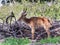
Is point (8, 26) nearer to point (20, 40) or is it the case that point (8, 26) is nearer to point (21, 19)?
point (21, 19)

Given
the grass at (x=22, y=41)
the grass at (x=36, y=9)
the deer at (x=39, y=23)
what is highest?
the deer at (x=39, y=23)

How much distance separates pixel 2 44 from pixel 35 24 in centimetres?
208

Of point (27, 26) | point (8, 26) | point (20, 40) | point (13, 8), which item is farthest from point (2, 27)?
point (13, 8)

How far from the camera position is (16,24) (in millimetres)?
9883

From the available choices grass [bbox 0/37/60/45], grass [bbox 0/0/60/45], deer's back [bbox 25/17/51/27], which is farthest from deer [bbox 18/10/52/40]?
grass [bbox 0/0/60/45]

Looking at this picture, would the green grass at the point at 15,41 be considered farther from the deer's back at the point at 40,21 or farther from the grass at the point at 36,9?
the grass at the point at 36,9

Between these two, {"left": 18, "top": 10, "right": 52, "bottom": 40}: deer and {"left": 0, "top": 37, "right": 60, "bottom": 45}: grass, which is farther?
{"left": 18, "top": 10, "right": 52, "bottom": 40}: deer

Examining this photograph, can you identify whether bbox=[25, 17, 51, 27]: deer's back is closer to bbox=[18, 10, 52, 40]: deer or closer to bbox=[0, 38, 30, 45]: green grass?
bbox=[18, 10, 52, 40]: deer

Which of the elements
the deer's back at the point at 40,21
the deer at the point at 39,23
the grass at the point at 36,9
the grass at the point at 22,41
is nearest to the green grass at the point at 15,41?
the grass at the point at 22,41

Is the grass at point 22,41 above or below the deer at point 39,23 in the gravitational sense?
below

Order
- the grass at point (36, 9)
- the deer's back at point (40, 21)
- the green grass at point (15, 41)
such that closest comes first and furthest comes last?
the green grass at point (15, 41) < the deer's back at point (40, 21) < the grass at point (36, 9)

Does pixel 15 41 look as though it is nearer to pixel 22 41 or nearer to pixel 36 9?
pixel 22 41

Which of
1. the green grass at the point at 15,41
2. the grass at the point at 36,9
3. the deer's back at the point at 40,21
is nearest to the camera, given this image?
the green grass at the point at 15,41

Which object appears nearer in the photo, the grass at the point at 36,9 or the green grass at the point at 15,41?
the green grass at the point at 15,41
